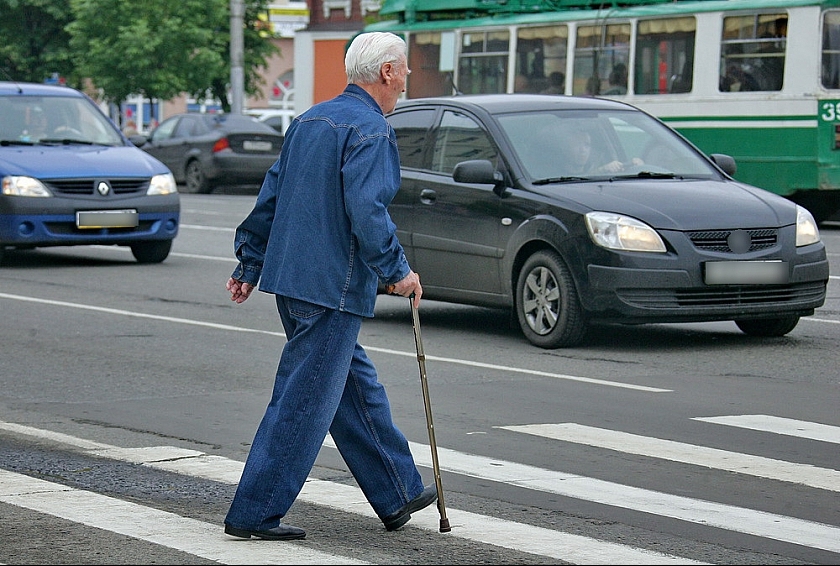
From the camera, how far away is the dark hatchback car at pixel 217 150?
31.7 meters

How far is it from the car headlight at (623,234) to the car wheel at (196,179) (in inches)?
884

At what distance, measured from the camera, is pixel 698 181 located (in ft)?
36.2

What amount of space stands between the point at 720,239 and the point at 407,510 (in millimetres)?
5276

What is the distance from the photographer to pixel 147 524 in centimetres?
543

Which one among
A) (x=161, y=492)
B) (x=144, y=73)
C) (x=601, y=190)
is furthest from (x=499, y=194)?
(x=144, y=73)

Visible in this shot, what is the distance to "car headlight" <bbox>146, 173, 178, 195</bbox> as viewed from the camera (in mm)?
16609

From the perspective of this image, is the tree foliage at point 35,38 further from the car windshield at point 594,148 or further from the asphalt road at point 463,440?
the car windshield at point 594,148

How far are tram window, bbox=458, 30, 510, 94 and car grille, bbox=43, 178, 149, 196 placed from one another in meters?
7.48

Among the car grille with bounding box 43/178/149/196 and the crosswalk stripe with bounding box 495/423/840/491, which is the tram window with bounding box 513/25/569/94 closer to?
the car grille with bounding box 43/178/149/196

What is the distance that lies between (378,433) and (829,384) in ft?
14.2

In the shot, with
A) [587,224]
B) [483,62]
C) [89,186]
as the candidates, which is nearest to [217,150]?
[483,62]

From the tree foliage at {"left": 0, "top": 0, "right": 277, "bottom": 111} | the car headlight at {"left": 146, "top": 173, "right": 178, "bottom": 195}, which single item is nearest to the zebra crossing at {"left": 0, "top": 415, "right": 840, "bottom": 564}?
the car headlight at {"left": 146, "top": 173, "right": 178, "bottom": 195}

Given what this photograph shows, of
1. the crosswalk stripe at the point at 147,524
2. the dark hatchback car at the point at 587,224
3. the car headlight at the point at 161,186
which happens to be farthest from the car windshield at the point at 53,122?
the crosswalk stripe at the point at 147,524

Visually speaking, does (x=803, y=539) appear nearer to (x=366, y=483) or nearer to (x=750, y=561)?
(x=750, y=561)
